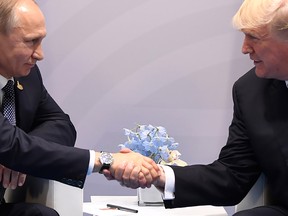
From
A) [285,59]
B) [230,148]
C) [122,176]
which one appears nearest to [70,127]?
[122,176]

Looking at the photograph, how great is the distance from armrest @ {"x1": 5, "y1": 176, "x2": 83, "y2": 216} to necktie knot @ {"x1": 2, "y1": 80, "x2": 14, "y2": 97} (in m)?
0.34

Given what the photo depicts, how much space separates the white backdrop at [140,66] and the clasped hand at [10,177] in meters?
1.20

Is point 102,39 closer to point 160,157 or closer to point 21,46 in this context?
point 160,157

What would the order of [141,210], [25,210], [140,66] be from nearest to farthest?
1. [25,210]
2. [141,210]
3. [140,66]

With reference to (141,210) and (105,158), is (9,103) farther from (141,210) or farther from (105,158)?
(141,210)

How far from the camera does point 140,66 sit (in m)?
3.91

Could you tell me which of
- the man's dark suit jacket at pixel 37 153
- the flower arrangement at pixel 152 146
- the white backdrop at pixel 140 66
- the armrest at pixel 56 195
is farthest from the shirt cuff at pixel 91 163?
the white backdrop at pixel 140 66

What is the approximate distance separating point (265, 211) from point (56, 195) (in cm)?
79

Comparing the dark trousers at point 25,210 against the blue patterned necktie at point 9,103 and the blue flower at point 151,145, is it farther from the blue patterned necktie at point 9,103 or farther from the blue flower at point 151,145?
the blue flower at point 151,145

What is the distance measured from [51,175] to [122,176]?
294 mm

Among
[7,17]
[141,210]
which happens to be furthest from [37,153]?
[141,210]

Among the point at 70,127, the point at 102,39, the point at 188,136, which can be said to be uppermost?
the point at 102,39

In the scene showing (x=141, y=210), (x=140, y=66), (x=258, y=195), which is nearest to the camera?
(x=258, y=195)

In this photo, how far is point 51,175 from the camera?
268 cm
